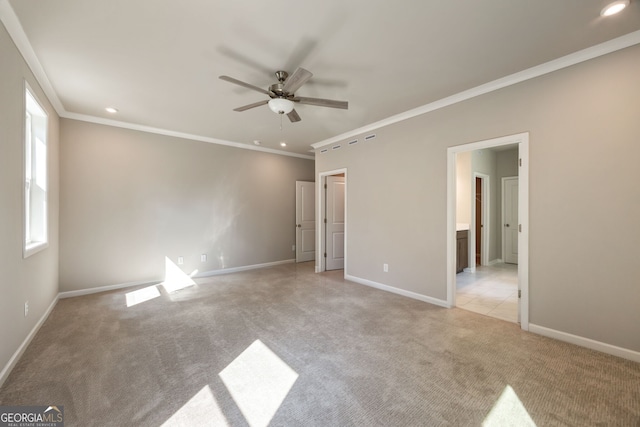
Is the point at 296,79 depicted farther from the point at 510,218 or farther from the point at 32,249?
the point at 510,218

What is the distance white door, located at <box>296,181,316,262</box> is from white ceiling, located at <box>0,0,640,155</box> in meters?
3.29

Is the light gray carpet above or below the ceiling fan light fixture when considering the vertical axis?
below

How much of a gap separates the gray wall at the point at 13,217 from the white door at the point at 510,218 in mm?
8127

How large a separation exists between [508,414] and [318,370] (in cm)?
128

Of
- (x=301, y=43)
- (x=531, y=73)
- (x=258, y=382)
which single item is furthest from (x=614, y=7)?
(x=258, y=382)

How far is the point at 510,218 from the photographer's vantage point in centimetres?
610

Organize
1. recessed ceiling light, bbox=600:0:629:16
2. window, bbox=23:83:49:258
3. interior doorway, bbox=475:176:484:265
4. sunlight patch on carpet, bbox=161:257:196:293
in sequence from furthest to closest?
interior doorway, bbox=475:176:484:265 < sunlight patch on carpet, bbox=161:257:196:293 < window, bbox=23:83:49:258 < recessed ceiling light, bbox=600:0:629:16

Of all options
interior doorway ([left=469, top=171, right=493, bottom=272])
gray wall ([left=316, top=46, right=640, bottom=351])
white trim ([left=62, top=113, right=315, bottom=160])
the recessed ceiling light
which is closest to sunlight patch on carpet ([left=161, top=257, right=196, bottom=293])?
white trim ([left=62, top=113, right=315, bottom=160])

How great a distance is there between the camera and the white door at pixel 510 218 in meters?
6.00

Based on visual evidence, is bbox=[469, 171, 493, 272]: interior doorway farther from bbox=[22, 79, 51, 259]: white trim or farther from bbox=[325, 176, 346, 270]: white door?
bbox=[22, 79, 51, 259]: white trim

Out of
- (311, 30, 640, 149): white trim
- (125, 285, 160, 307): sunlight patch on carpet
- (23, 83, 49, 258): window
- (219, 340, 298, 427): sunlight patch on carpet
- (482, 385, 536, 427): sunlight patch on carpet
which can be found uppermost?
(311, 30, 640, 149): white trim

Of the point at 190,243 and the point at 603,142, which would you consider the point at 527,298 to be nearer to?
the point at 603,142

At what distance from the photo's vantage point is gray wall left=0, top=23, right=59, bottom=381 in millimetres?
1938

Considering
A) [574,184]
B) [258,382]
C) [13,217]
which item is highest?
[574,184]
